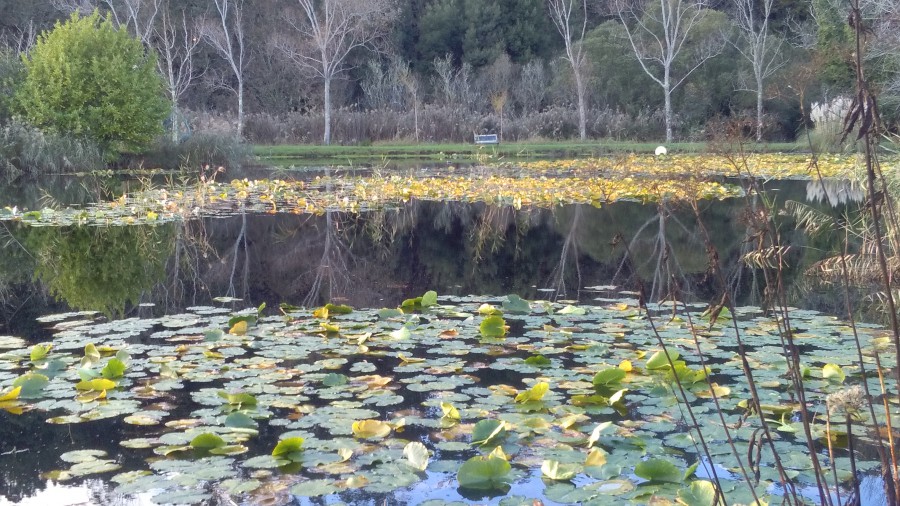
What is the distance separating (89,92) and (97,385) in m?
19.1

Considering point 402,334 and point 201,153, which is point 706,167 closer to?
point 201,153

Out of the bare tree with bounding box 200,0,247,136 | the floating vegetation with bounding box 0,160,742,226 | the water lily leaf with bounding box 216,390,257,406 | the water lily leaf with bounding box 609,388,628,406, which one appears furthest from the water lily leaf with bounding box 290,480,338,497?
the bare tree with bounding box 200,0,247,136

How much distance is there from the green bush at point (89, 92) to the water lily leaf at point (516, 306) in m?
17.4

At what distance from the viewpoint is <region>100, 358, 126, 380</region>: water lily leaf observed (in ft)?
14.1

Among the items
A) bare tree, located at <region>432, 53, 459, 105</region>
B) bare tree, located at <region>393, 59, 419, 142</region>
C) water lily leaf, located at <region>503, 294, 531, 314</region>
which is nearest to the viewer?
water lily leaf, located at <region>503, 294, 531, 314</region>

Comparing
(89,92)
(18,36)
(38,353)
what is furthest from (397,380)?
(18,36)

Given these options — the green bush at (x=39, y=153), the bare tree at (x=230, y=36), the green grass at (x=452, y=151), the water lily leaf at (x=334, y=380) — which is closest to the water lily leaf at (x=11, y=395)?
the water lily leaf at (x=334, y=380)

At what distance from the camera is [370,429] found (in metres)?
3.57

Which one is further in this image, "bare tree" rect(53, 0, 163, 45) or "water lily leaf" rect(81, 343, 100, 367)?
"bare tree" rect(53, 0, 163, 45)

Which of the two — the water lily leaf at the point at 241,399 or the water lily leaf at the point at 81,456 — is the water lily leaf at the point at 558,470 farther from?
the water lily leaf at the point at 81,456

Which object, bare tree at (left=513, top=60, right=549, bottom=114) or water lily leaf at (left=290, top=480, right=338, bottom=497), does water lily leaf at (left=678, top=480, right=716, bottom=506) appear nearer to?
water lily leaf at (left=290, top=480, right=338, bottom=497)

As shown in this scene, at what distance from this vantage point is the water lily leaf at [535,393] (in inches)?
155

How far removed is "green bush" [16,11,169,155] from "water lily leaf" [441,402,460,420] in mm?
19241

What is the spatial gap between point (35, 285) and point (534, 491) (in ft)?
17.4
